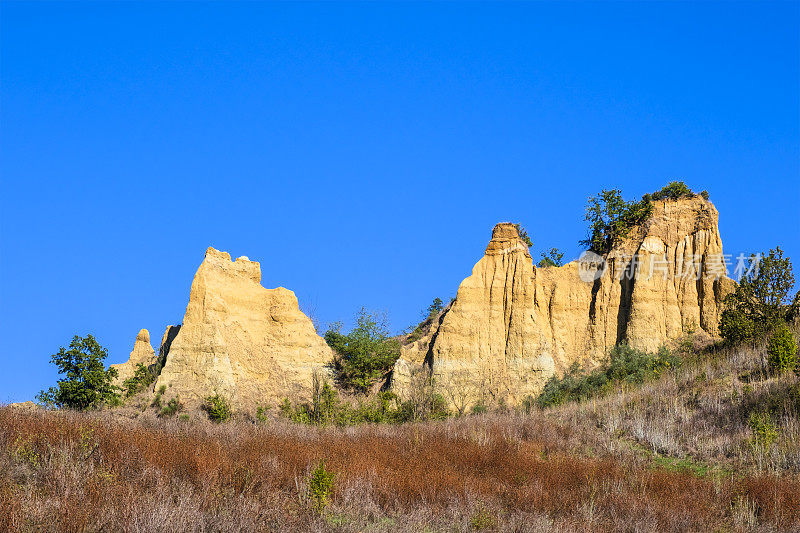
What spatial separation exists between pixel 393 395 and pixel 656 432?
16.3 meters

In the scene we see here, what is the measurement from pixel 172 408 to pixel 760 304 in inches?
1029

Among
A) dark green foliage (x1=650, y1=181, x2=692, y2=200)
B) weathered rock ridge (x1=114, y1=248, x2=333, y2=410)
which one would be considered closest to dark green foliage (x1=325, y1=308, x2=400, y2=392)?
weathered rock ridge (x1=114, y1=248, x2=333, y2=410)

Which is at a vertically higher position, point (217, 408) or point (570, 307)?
point (570, 307)

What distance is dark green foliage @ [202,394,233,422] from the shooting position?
106 feet

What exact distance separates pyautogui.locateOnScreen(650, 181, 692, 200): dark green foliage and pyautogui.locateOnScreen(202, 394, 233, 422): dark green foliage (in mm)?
24775

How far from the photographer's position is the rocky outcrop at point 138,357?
3866 centimetres

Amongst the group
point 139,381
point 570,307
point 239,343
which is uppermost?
point 570,307

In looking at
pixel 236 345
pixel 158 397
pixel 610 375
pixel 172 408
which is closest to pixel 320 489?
pixel 172 408

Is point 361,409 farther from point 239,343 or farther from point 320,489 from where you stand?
point 320,489

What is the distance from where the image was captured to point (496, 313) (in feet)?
122

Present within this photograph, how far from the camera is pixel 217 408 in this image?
32.5 m

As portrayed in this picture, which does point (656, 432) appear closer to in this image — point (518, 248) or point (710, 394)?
point (710, 394)

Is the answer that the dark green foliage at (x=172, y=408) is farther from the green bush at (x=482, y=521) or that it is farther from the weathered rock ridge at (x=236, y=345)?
the green bush at (x=482, y=521)

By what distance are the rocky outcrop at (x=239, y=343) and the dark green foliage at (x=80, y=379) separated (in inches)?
159
